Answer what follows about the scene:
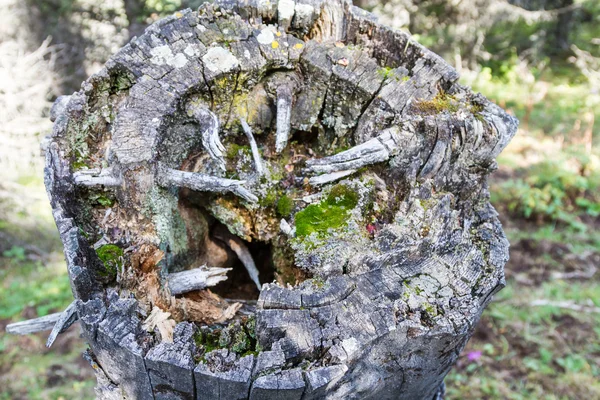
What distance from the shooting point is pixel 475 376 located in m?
4.10

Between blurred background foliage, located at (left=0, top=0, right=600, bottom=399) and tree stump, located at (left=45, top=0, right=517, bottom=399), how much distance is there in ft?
2.88

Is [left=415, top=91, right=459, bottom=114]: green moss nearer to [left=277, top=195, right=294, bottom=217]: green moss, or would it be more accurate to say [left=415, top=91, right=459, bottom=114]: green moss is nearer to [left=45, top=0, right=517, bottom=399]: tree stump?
[left=45, top=0, right=517, bottom=399]: tree stump

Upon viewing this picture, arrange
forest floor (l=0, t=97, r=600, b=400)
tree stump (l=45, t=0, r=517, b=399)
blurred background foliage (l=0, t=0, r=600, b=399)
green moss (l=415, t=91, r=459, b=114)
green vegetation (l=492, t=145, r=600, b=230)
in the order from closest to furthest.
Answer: tree stump (l=45, t=0, r=517, b=399)
green moss (l=415, t=91, r=459, b=114)
forest floor (l=0, t=97, r=600, b=400)
blurred background foliage (l=0, t=0, r=600, b=399)
green vegetation (l=492, t=145, r=600, b=230)

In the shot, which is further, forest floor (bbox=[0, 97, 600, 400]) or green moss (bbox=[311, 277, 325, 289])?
forest floor (bbox=[0, 97, 600, 400])

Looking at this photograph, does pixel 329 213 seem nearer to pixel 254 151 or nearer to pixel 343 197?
pixel 343 197

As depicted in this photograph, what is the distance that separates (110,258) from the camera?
73.7 inches

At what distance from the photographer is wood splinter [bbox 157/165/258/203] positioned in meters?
2.08

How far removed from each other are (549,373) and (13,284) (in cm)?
612

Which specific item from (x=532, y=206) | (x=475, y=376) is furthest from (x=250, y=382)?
(x=532, y=206)

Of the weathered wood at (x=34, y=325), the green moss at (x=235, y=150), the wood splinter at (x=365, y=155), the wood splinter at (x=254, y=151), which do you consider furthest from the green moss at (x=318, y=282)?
the weathered wood at (x=34, y=325)

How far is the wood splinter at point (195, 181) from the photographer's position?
2084 mm

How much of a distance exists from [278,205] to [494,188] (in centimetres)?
501

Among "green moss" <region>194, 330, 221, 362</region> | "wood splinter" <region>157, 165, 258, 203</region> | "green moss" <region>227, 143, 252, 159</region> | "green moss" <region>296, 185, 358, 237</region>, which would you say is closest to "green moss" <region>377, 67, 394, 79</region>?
"green moss" <region>296, 185, 358, 237</region>

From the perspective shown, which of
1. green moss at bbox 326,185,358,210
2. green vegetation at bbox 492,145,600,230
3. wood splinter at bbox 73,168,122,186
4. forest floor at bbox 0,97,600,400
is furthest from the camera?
green vegetation at bbox 492,145,600,230
